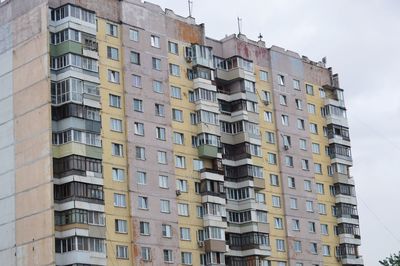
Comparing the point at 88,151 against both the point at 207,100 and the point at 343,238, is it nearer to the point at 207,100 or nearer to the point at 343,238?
the point at 207,100

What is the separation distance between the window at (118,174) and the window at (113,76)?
810cm

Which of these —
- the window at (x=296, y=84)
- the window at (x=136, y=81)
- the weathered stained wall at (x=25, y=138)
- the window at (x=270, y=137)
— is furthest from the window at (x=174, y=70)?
the window at (x=296, y=84)

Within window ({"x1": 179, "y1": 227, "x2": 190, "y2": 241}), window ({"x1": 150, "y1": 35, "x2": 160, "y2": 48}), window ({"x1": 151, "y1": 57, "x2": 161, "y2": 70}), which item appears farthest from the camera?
window ({"x1": 150, "y1": 35, "x2": 160, "y2": 48})

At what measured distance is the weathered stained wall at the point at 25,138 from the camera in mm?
73875

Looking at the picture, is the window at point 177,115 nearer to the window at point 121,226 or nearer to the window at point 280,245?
the window at point 121,226

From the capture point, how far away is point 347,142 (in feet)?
336

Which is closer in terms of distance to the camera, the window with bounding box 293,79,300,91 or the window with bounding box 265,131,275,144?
the window with bounding box 265,131,275,144

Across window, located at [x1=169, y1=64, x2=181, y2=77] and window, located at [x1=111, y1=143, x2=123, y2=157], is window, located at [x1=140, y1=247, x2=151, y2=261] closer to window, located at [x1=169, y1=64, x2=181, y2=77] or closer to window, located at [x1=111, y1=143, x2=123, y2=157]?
window, located at [x1=111, y1=143, x2=123, y2=157]

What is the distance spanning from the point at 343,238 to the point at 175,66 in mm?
27363

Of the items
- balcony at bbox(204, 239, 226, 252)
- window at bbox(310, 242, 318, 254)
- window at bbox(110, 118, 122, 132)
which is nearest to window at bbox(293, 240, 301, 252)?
window at bbox(310, 242, 318, 254)

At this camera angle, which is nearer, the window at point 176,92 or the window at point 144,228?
the window at point 144,228

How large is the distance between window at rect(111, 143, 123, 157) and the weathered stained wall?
6.49 m

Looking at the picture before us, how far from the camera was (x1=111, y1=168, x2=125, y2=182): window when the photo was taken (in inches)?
3083

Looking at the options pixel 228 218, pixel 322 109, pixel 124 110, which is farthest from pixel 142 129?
pixel 322 109
